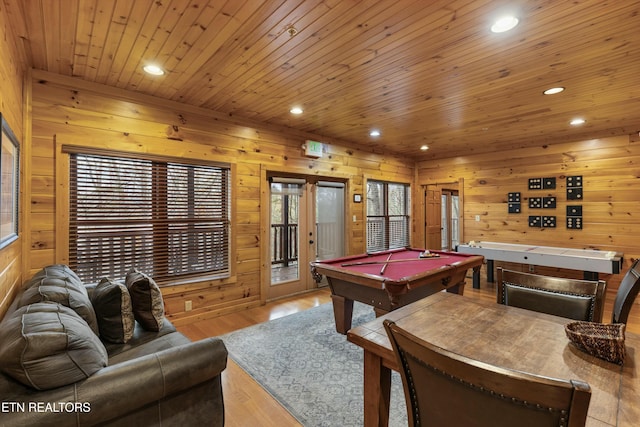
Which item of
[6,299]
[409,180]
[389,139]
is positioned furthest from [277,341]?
[409,180]

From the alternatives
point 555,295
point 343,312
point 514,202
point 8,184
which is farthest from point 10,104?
point 514,202

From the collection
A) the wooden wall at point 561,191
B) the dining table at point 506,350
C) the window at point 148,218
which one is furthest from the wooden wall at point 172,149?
the dining table at point 506,350

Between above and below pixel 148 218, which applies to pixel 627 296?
below

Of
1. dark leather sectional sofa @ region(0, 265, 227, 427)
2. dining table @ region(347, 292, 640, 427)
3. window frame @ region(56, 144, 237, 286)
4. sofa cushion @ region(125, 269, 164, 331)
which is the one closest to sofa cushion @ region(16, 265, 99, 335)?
dark leather sectional sofa @ region(0, 265, 227, 427)

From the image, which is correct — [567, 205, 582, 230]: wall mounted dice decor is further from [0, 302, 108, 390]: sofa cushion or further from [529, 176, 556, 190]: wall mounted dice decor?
[0, 302, 108, 390]: sofa cushion

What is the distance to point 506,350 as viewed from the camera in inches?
48.5

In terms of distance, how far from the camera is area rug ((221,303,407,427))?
204 cm

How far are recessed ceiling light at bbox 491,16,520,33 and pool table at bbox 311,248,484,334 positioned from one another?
6.34ft

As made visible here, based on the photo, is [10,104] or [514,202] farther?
[514,202]

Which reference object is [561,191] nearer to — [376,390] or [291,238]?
[291,238]

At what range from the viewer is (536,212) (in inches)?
209

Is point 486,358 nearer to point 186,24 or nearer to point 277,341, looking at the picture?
point 277,341

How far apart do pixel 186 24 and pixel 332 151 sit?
10.9ft

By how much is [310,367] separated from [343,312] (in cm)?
72
